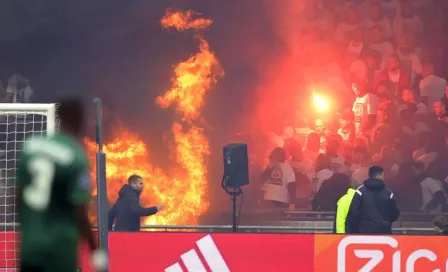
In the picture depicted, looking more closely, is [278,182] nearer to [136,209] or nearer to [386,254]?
[136,209]

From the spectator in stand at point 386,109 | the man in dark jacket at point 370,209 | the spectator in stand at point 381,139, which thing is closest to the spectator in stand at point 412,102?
the spectator in stand at point 386,109

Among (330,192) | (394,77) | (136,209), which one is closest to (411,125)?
(394,77)

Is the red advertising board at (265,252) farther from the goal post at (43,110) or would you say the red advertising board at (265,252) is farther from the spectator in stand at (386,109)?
the spectator in stand at (386,109)

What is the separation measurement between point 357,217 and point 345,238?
1277 millimetres

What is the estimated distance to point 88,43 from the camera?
1403cm

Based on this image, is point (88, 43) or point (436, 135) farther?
point (88, 43)

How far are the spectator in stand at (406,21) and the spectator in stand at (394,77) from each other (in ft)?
1.57

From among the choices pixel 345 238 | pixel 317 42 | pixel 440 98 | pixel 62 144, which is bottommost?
pixel 345 238

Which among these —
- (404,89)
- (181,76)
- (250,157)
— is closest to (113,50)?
(181,76)

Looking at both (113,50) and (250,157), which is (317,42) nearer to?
(250,157)

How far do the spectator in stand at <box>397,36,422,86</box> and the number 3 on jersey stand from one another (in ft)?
28.4

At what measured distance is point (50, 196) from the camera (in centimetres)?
611

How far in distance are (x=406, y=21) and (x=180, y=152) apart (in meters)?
4.60

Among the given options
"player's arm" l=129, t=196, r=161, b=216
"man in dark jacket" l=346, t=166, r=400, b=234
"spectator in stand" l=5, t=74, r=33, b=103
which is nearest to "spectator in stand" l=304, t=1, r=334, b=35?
"spectator in stand" l=5, t=74, r=33, b=103
